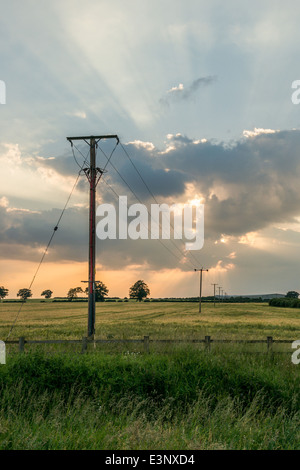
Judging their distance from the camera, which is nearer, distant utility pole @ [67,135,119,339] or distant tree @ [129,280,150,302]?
distant utility pole @ [67,135,119,339]

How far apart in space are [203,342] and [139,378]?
5549mm

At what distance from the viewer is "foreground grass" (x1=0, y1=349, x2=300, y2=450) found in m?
7.66

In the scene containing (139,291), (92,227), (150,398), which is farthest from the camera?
(139,291)

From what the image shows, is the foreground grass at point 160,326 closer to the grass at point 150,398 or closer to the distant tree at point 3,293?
the grass at point 150,398

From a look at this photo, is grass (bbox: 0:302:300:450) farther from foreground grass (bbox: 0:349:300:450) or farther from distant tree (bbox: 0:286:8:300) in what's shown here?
distant tree (bbox: 0:286:8:300)

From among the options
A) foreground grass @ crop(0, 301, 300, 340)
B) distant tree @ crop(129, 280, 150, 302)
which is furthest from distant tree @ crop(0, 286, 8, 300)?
foreground grass @ crop(0, 301, 300, 340)

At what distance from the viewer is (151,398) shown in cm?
1062

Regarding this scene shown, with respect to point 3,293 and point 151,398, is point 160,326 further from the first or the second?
point 3,293

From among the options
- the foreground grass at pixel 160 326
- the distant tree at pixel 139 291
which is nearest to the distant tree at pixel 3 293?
the distant tree at pixel 139 291

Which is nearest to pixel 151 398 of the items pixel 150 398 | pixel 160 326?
pixel 150 398

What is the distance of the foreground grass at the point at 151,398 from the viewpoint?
7664mm

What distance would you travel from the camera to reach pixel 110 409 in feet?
32.8
